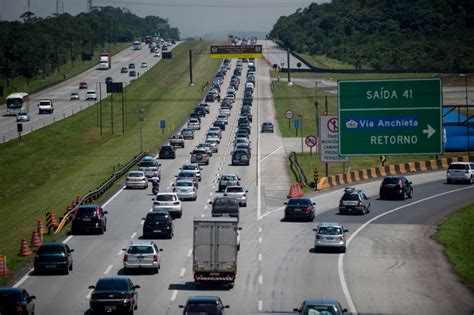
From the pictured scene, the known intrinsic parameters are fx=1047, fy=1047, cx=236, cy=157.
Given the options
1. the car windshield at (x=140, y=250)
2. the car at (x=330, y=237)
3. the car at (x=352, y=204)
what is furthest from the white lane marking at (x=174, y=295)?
the car at (x=352, y=204)

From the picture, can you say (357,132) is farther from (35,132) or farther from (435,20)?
(435,20)

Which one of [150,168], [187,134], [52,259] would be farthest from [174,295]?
[187,134]

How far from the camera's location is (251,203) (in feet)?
218

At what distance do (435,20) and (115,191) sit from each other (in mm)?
125071

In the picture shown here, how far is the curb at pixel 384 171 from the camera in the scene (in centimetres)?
7700

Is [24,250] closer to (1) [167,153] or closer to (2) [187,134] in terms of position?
(1) [167,153]

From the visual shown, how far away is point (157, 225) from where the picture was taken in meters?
50.5

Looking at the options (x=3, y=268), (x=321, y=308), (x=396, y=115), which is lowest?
(x=3, y=268)

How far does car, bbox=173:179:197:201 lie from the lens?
217 feet

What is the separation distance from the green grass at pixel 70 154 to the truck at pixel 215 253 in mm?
7926

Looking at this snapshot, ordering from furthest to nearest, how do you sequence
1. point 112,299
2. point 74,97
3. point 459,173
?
point 74,97 < point 459,173 < point 112,299

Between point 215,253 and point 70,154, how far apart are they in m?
70.5

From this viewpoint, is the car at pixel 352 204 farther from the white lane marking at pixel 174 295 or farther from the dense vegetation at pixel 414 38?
the dense vegetation at pixel 414 38

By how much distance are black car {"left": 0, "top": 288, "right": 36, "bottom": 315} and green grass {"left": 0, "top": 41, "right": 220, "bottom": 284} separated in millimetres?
9654
